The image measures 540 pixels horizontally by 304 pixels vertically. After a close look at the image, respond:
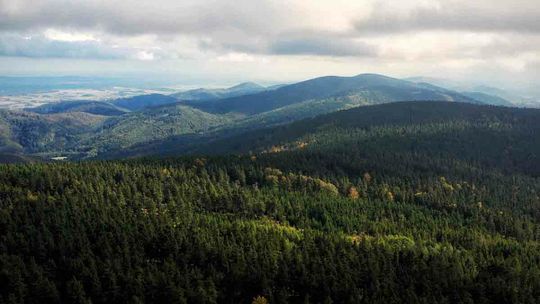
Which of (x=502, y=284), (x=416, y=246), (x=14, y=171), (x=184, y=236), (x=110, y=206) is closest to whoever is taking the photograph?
(x=502, y=284)

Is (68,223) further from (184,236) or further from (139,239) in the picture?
(184,236)

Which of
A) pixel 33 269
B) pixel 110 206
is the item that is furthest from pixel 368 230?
pixel 33 269

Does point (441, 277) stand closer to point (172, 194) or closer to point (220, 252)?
point (220, 252)

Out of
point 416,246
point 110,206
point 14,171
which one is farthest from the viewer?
point 14,171

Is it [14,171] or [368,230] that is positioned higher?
[14,171]

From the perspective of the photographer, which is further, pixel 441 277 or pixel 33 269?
pixel 441 277

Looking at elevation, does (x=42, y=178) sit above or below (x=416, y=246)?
above

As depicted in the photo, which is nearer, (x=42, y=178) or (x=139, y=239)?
(x=139, y=239)

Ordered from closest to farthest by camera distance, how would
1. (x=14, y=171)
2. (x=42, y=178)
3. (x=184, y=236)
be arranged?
(x=184, y=236), (x=42, y=178), (x=14, y=171)

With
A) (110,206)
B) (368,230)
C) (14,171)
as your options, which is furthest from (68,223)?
(368,230)
